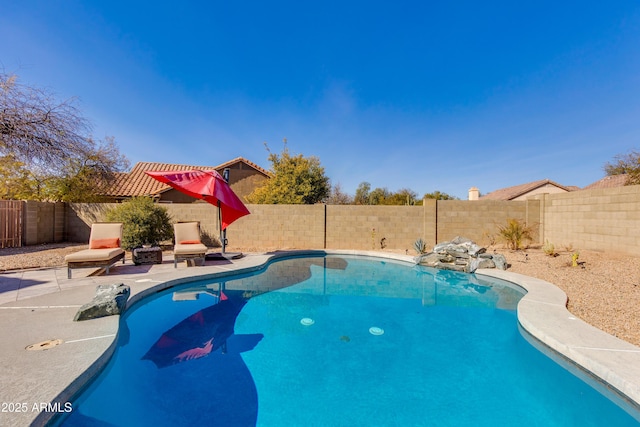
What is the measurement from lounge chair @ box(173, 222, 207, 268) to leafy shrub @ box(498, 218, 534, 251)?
1156 cm

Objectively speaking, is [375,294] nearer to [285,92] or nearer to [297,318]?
[297,318]

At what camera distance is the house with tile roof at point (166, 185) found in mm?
19438

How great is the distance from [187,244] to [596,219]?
1396 cm

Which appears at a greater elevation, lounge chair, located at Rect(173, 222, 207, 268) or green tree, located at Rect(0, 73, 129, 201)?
green tree, located at Rect(0, 73, 129, 201)

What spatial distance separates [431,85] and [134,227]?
51.6 ft

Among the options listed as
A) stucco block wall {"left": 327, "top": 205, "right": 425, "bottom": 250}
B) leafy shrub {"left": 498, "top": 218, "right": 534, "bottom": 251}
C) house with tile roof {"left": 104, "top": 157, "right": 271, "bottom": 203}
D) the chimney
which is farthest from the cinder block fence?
the chimney

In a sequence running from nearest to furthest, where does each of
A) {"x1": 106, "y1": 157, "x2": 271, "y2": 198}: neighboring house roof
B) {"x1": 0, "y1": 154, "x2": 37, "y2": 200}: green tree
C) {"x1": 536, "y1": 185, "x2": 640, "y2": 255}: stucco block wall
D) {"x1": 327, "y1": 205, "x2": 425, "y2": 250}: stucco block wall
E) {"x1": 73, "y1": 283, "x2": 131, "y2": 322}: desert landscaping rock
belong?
{"x1": 73, "y1": 283, "x2": 131, "y2": 322}: desert landscaping rock → {"x1": 536, "y1": 185, "x2": 640, "y2": 255}: stucco block wall → {"x1": 327, "y1": 205, "x2": 425, "y2": 250}: stucco block wall → {"x1": 0, "y1": 154, "x2": 37, "y2": 200}: green tree → {"x1": 106, "y1": 157, "x2": 271, "y2": 198}: neighboring house roof

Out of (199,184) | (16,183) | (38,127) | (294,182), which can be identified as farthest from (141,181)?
(199,184)

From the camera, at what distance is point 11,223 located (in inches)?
459

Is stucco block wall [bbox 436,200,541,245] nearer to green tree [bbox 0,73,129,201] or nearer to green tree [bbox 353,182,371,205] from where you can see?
green tree [bbox 0,73,129,201]

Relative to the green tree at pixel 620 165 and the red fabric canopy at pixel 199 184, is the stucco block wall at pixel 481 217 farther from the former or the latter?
the green tree at pixel 620 165

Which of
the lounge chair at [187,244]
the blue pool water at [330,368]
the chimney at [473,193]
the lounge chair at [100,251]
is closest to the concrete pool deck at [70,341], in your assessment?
the blue pool water at [330,368]

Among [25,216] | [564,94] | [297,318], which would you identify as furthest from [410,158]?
[25,216]

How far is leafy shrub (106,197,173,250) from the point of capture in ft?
35.8
